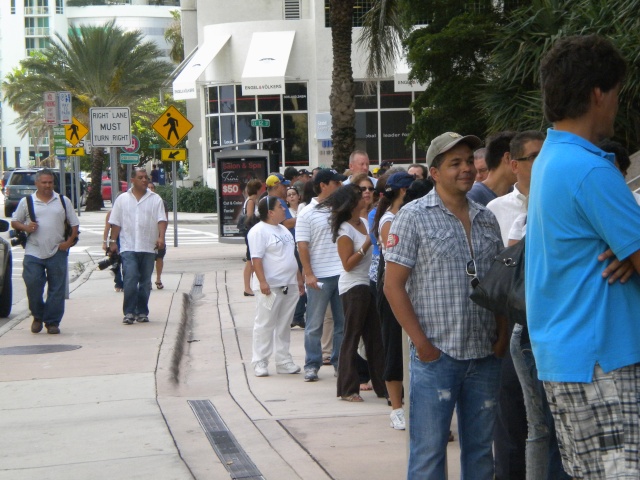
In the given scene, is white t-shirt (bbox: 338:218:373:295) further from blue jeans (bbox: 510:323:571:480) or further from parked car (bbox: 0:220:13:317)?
parked car (bbox: 0:220:13:317)

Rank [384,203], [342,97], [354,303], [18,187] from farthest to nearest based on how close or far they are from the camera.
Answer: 1. [18,187]
2. [342,97]
3. [354,303]
4. [384,203]

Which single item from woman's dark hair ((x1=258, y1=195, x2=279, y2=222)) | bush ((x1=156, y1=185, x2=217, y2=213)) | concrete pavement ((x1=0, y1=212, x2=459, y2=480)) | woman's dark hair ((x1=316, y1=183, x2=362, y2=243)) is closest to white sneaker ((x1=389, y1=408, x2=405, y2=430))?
concrete pavement ((x1=0, y1=212, x2=459, y2=480))

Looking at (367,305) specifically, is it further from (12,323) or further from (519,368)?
(12,323)

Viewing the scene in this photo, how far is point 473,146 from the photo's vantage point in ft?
15.3

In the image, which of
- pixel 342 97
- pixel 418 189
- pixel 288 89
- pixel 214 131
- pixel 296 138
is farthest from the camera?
pixel 214 131

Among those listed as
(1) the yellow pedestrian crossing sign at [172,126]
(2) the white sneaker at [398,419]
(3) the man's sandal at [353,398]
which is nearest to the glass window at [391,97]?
(1) the yellow pedestrian crossing sign at [172,126]

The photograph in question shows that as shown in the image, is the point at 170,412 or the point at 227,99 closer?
the point at 170,412

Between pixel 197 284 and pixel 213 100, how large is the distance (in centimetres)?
2468

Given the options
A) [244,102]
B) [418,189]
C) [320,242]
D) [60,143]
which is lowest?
[320,242]

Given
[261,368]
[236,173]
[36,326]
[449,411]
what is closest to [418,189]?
[449,411]

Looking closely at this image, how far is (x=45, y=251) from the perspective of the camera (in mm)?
12539

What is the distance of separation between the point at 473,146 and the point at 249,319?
30.6 ft

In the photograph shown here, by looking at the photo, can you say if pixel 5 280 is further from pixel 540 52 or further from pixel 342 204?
pixel 540 52

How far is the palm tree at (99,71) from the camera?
148 ft
